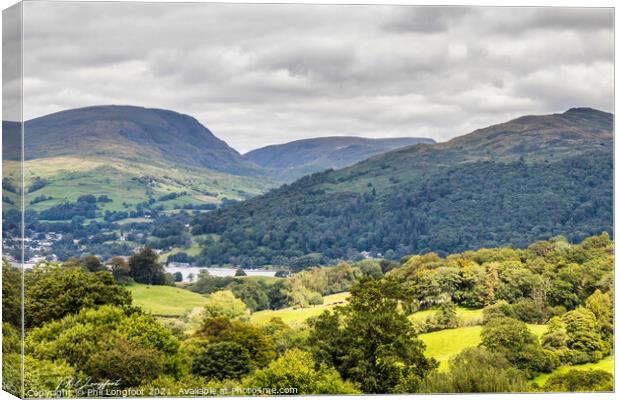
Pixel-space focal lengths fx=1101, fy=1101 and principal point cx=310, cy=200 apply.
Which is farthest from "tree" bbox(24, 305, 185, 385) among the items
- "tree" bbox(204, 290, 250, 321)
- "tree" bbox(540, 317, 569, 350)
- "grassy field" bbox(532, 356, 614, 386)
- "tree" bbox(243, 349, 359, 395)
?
"tree" bbox(540, 317, 569, 350)

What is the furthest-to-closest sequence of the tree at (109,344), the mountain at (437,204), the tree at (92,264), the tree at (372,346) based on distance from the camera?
the mountain at (437,204), the tree at (92,264), the tree at (372,346), the tree at (109,344)

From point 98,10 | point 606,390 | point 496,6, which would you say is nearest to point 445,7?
point 496,6

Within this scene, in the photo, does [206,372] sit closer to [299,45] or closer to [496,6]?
[299,45]

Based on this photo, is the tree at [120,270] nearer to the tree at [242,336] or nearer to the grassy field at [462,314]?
the tree at [242,336]

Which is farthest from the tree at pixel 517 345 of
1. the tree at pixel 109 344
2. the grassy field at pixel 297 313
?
the tree at pixel 109 344

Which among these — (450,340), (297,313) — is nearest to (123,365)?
(450,340)

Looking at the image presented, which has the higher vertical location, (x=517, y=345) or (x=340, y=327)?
(x=340, y=327)

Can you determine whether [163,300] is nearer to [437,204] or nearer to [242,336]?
[242,336]
